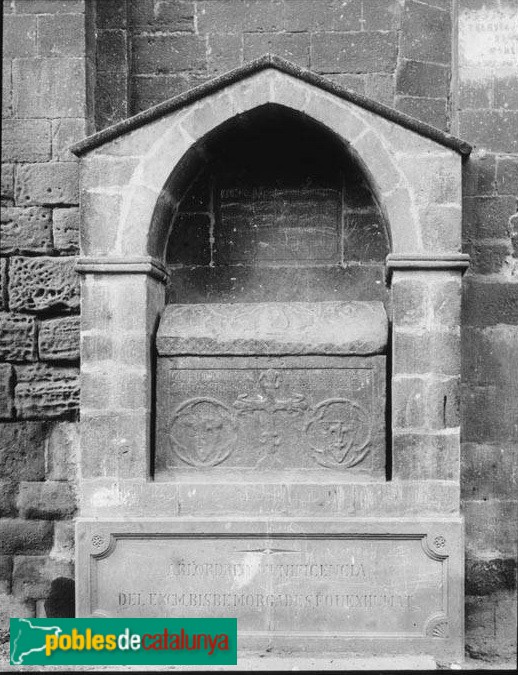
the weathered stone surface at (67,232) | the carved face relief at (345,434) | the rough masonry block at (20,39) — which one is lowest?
the carved face relief at (345,434)

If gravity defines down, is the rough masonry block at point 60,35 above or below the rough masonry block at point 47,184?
above

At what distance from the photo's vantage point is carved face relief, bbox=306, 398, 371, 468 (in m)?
4.41

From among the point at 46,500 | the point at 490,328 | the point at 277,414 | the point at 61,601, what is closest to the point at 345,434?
the point at 277,414

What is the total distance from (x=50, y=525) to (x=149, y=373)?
1.16m

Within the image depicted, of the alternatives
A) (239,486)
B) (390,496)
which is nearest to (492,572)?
(390,496)

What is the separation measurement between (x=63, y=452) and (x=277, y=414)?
133 centimetres

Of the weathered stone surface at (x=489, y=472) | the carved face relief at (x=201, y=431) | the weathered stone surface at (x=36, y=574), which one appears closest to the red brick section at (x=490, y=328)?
the weathered stone surface at (x=489, y=472)

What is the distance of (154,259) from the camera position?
4.44m

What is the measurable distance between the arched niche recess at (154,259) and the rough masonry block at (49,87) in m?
0.60

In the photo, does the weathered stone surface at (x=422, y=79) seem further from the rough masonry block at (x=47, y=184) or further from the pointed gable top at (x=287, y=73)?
the rough masonry block at (x=47, y=184)

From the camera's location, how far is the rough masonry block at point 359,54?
504cm

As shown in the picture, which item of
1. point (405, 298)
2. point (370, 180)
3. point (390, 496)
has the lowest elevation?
point (390, 496)

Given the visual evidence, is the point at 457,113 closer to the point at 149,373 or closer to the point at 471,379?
the point at 471,379

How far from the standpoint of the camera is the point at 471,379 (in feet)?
15.3
